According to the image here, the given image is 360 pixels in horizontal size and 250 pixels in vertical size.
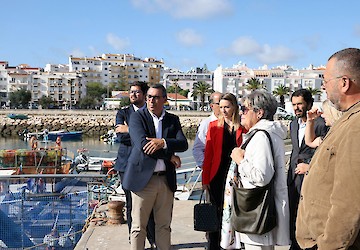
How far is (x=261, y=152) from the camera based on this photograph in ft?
9.76

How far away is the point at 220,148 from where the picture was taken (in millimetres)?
4102

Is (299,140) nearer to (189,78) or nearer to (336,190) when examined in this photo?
(336,190)

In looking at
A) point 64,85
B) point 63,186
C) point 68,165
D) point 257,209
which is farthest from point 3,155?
point 64,85

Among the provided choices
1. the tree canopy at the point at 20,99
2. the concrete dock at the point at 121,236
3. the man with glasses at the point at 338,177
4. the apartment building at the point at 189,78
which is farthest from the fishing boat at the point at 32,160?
the apartment building at the point at 189,78

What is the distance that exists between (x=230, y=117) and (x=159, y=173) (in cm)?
91

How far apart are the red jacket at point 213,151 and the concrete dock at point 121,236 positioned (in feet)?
3.49

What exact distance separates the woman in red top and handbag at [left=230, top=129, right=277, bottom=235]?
3.38ft

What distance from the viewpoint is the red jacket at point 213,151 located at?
4.11 m

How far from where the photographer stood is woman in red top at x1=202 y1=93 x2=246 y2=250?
13.5 feet

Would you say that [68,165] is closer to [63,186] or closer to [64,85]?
[63,186]

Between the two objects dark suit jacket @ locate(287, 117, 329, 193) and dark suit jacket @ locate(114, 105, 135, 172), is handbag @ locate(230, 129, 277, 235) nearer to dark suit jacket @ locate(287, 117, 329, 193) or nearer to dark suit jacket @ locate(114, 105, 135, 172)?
dark suit jacket @ locate(287, 117, 329, 193)

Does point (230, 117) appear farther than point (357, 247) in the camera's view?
Yes

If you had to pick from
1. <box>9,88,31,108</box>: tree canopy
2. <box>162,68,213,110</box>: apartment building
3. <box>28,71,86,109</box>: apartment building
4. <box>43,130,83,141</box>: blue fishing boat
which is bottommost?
<box>43,130,83,141</box>: blue fishing boat

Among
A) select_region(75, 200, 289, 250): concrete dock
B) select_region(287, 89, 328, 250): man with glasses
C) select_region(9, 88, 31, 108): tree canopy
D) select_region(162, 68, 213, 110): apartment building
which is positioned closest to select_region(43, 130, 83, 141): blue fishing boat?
select_region(75, 200, 289, 250): concrete dock
